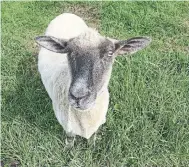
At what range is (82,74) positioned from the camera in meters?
3.75

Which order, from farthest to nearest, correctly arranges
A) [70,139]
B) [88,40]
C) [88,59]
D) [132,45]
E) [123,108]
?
[123,108]
[70,139]
[132,45]
[88,40]
[88,59]

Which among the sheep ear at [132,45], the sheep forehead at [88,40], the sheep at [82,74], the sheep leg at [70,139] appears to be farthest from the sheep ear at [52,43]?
the sheep leg at [70,139]

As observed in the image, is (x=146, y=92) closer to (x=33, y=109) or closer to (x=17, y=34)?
(x=33, y=109)

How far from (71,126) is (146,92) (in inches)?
38.8

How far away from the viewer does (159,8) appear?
6504mm

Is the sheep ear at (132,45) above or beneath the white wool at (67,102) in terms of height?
above

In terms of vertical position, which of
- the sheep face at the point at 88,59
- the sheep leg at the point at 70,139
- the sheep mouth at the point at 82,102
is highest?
the sheep face at the point at 88,59

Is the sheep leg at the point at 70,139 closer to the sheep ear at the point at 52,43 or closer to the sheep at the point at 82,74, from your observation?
the sheep at the point at 82,74

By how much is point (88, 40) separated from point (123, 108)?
3.86ft

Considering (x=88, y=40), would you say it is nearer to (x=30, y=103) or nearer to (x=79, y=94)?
(x=79, y=94)

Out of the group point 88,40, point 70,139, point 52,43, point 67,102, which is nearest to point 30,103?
point 70,139

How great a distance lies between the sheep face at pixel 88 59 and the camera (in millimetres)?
3744

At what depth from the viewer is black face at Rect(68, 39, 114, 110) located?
3727 millimetres

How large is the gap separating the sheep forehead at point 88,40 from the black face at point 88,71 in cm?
3
